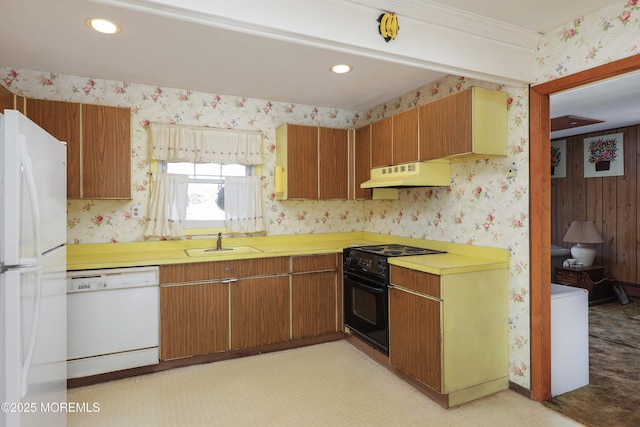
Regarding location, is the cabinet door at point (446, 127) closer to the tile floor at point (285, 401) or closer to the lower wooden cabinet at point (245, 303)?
the lower wooden cabinet at point (245, 303)

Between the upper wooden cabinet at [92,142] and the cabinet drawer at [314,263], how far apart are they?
1554mm

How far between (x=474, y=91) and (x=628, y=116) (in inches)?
138

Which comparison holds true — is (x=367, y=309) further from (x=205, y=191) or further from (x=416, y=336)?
(x=205, y=191)

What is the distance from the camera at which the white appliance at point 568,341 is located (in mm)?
2647

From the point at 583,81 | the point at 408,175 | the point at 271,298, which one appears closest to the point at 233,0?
the point at 408,175

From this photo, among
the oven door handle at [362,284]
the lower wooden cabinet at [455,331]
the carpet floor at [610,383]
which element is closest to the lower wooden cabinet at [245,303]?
the oven door handle at [362,284]

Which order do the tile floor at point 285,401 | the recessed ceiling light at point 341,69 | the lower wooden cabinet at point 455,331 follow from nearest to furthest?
the tile floor at point 285,401
the lower wooden cabinet at point 455,331
the recessed ceiling light at point 341,69

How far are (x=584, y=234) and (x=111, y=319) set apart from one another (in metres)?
5.60

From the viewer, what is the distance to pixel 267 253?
3.34 metres

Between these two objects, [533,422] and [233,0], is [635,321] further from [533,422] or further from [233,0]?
[233,0]

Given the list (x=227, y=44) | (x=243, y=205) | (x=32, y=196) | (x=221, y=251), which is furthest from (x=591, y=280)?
(x=32, y=196)

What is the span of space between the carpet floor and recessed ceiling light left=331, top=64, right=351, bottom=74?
111 inches

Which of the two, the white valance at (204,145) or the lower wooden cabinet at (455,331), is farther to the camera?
the white valance at (204,145)

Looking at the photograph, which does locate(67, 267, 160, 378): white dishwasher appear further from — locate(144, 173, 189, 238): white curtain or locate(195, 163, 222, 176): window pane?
locate(195, 163, 222, 176): window pane
